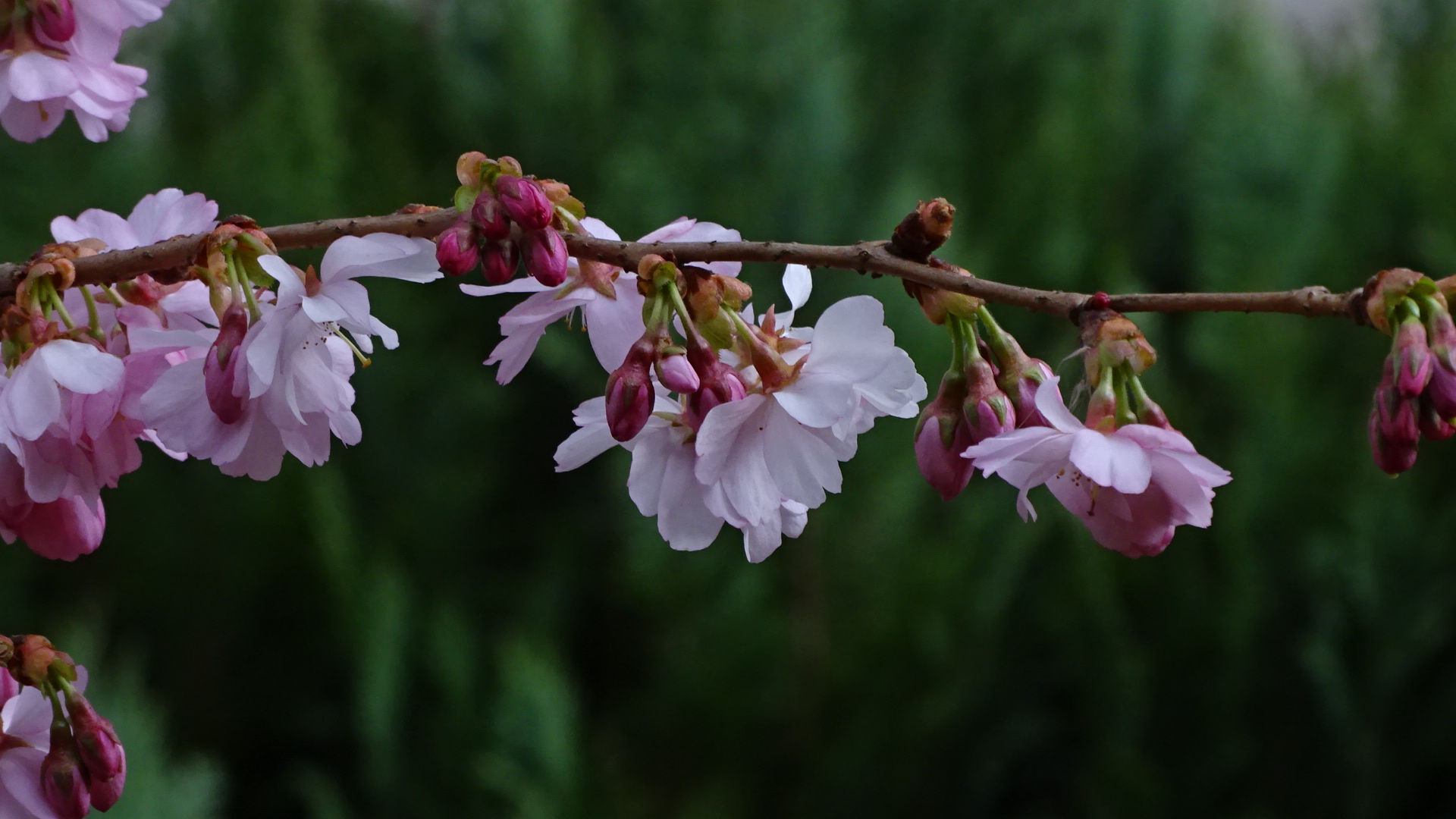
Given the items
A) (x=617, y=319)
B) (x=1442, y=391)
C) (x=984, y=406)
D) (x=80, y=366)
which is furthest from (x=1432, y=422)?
(x=80, y=366)

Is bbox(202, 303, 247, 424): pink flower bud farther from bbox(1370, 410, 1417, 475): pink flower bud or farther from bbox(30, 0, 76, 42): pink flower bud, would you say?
bbox(1370, 410, 1417, 475): pink flower bud

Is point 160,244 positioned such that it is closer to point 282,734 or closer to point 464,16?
point 282,734

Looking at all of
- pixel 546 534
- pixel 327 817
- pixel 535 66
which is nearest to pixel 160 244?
pixel 327 817

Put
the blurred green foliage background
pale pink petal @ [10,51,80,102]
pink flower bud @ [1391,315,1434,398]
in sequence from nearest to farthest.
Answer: pink flower bud @ [1391,315,1434,398] → pale pink petal @ [10,51,80,102] → the blurred green foliage background

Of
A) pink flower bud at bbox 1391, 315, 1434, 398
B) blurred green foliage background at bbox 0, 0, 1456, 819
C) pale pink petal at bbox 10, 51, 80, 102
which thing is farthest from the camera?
blurred green foliage background at bbox 0, 0, 1456, 819

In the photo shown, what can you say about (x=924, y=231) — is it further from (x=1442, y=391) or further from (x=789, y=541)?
(x=789, y=541)

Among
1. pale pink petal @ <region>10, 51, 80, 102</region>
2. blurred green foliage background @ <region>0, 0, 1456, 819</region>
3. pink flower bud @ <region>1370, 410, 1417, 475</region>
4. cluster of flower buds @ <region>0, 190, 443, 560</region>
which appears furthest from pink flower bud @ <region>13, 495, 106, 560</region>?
blurred green foliage background @ <region>0, 0, 1456, 819</region>

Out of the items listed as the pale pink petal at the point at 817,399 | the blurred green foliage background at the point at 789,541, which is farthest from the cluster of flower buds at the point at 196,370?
the blurred green foliage background at the point at 789,541
